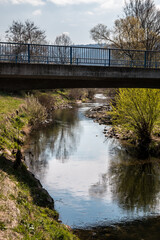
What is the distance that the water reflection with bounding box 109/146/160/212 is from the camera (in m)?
16.3

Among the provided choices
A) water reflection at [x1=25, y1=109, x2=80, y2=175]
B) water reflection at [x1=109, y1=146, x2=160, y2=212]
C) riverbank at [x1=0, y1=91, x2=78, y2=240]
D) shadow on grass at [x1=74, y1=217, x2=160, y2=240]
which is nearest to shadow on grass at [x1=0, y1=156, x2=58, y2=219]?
riverbank at [x1=0, y1=91, x2=78, y2=240]

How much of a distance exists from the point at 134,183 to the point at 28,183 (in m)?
7.03

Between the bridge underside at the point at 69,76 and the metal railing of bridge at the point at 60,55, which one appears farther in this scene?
the metal railing of bridge at the point at 60,55

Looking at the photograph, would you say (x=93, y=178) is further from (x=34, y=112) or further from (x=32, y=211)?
(x=34, y=112)

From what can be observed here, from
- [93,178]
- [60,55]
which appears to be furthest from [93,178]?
[60,55]

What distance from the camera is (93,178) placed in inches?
768

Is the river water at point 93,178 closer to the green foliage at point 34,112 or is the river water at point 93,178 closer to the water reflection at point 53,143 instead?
the water reflection at point 53,143

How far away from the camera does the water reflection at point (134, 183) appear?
53.5 feet

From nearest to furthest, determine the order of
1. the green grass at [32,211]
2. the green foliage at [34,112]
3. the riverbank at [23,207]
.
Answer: the riverbank at [23,207], the green grass at [32,211], the green foliage at [34,112]

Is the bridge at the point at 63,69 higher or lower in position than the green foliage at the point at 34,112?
higher

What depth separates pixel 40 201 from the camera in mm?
14242

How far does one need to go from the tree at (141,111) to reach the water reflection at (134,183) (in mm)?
2743

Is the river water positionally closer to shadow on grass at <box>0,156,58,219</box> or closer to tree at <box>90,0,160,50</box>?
shadow on grass at <box>0,156,58,219</box>

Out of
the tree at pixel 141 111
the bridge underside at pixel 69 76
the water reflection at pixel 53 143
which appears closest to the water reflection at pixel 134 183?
the tree at pixel 141 111
